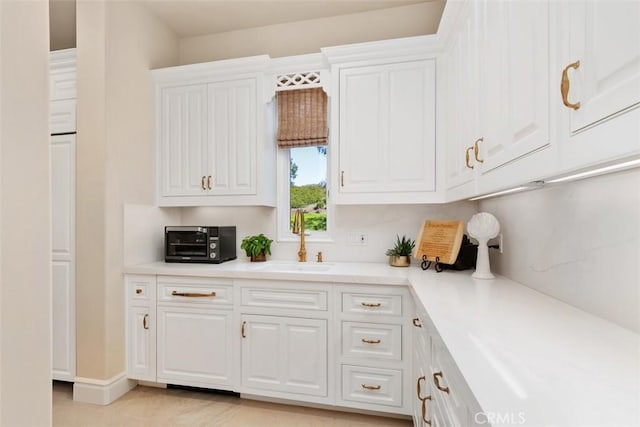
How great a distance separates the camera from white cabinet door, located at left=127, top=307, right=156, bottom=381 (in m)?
2.38

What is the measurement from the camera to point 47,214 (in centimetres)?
111

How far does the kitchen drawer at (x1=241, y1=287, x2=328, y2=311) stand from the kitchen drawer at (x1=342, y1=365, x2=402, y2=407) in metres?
0.42

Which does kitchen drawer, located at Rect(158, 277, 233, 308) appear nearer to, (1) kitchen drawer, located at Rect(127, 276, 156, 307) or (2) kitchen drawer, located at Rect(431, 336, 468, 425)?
(1) kitchen drawer, located at Rect(127, 276, 156, 307)

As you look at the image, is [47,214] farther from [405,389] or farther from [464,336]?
[405,389]

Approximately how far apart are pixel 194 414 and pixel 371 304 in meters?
1.34

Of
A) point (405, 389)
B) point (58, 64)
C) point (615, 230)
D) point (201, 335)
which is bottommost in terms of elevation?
point (405, 389)

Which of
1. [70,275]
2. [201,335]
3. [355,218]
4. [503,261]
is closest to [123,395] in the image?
[201,335]

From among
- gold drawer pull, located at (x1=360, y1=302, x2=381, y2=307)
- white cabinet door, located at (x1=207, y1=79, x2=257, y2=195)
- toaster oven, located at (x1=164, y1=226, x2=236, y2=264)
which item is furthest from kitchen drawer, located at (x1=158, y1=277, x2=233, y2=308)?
gold drawer pull, located at (x1=360, y1=302, x2=381, y2=307)

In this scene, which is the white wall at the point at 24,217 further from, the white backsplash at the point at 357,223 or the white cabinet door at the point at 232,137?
the white backsplash at the point at 357,223

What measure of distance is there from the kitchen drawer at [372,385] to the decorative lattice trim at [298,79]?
2.03 metres

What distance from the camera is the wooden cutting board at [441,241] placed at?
2.02 meters

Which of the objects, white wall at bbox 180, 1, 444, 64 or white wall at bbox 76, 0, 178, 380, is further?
white wall at bbox 180, 1, 444, 64

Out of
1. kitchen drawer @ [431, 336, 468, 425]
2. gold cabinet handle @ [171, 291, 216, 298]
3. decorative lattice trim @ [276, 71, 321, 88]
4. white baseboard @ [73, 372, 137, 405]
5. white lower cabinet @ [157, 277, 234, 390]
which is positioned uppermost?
decorative lattice trim @ [276, 71, 321, 88]

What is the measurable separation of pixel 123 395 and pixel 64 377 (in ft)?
1.44
